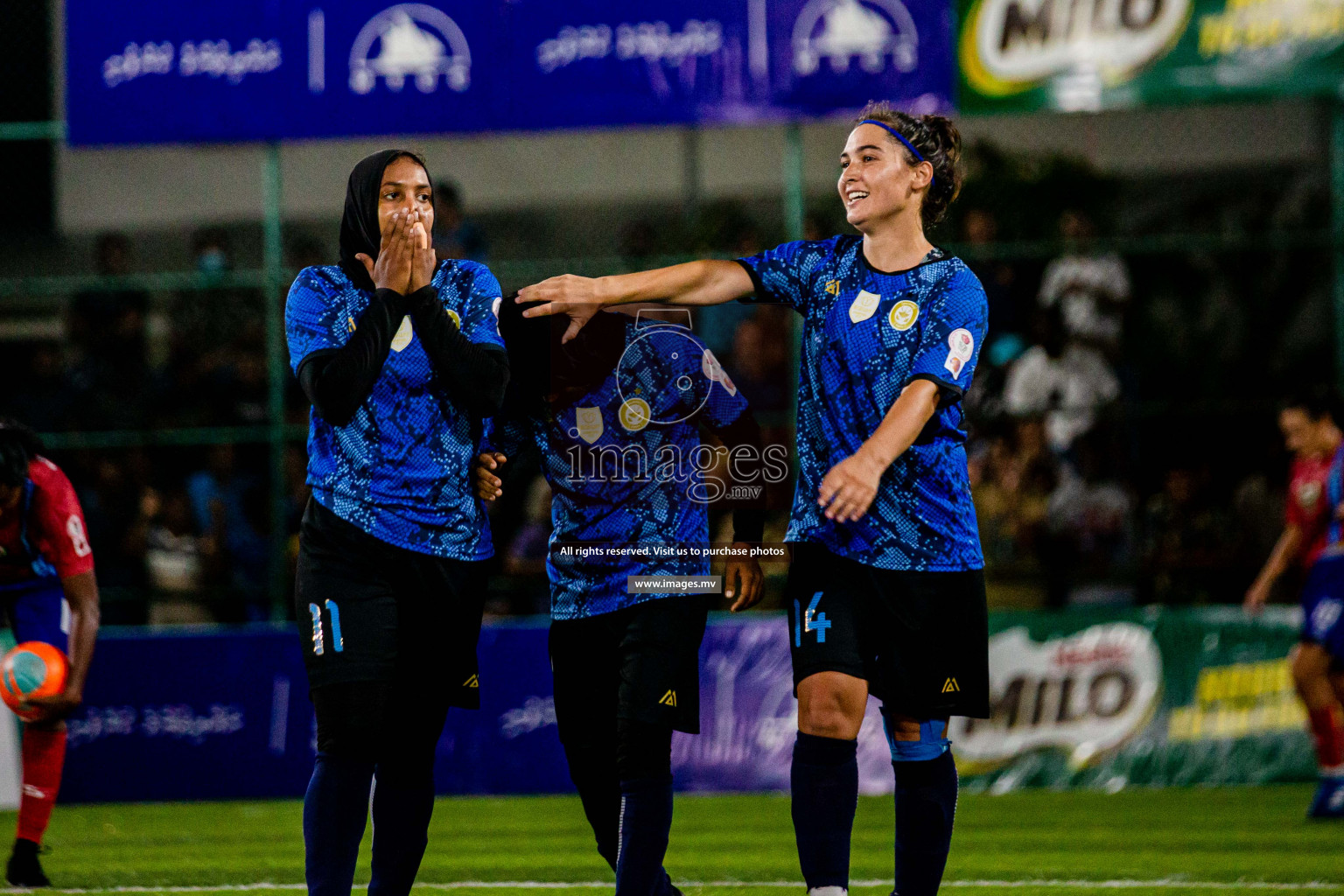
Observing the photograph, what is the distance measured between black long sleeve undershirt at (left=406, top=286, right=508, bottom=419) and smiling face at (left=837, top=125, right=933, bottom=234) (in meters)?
1.06

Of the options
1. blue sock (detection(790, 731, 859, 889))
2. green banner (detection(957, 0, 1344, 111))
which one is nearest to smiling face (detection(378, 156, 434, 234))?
blue sock (detection(790, 731, 859, 889))

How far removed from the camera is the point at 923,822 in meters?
4.88

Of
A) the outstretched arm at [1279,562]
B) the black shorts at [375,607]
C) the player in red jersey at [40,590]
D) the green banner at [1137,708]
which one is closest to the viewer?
the black shorts at [375,607]

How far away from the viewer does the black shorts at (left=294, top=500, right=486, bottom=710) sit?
462 cm

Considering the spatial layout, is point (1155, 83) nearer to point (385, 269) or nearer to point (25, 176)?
point (385, 269)

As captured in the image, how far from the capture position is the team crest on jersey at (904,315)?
4.83 metres

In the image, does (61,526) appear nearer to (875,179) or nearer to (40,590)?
(40,590)

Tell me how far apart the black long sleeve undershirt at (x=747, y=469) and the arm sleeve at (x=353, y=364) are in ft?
3.64

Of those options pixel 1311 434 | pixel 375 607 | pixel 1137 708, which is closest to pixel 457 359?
pixel 375 607

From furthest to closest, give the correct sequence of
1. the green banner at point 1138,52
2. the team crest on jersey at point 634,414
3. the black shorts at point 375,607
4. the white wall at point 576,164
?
the white wall at point 576,164 → the green banner at point 1138,52 → the team crest on jersey at point 634,414 → the black shorts at point 375,607

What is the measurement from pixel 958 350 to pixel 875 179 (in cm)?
53

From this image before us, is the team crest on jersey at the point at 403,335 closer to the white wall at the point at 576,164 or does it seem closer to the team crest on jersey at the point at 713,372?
the team crest on jersey at the point at 713,372

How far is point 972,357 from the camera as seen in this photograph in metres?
4.83

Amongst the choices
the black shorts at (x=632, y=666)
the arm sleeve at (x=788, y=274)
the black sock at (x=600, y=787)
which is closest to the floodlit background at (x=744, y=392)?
the black sock at (x=600, y=787)
